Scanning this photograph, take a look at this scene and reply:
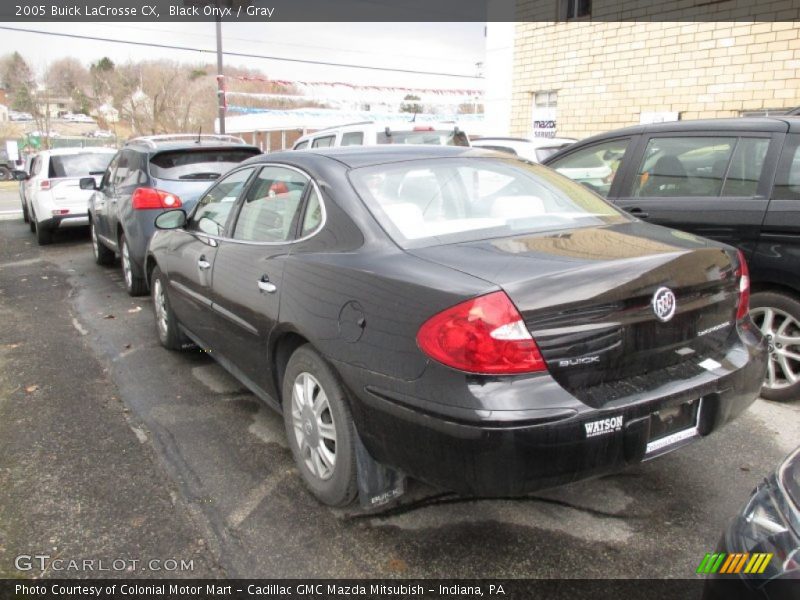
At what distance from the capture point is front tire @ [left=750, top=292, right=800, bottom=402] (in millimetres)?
3959

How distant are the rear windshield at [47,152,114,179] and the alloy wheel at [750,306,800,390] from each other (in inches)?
409

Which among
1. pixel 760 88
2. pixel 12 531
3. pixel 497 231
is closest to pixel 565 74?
pixel 760 88

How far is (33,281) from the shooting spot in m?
8.28

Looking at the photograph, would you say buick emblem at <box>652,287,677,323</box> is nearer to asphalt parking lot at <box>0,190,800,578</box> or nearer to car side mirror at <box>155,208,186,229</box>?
asphalt parking lot at <box>0,190,800,578</box>

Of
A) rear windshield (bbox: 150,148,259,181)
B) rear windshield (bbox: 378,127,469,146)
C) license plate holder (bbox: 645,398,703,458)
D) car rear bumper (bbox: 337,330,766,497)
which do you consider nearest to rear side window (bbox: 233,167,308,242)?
car rear bumper (bbox: 337,330,766,497)

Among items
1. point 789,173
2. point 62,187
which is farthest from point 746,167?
point 62,187

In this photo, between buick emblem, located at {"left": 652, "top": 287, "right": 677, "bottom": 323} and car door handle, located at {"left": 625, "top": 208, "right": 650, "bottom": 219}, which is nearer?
buick emblem, located at {"left": 652, "top": 287, "right": 677, "bottom": 323}

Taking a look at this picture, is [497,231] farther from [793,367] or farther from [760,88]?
[760,88]

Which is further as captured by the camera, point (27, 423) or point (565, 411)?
point (27, 423)

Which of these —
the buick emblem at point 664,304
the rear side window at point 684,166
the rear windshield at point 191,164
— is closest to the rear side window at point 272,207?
the buick emblem at point 664,304

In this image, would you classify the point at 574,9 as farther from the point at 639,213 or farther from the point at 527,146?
the point at 639,213

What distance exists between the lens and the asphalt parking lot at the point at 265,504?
2615 millimetres

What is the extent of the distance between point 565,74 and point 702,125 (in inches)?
456

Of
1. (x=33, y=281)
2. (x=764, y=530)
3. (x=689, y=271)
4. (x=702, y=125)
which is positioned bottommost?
(x=33, y=281)
